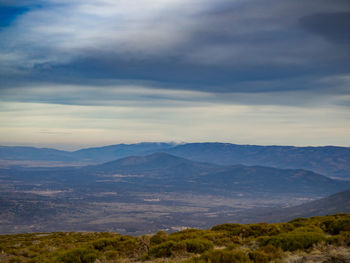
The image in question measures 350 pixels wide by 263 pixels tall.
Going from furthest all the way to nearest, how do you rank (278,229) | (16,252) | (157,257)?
(16,252), (278,229), (157,257)

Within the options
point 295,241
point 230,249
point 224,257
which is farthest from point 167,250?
point 295,241

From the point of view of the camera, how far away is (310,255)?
42.2 ft

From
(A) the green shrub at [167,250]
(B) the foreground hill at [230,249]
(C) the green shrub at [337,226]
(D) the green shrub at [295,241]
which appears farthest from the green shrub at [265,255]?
(C) the green shrub at [337,226]

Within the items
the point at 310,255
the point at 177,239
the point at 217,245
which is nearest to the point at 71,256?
the point at 177,239

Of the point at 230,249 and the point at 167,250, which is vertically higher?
the point at 230,249

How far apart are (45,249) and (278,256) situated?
17944 millimetres

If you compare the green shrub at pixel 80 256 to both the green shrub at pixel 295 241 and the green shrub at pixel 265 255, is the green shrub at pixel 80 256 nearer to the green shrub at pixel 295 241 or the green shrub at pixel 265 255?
the green shrub at pixel 265 255

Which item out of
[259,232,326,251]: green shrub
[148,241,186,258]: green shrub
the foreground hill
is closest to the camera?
the foreground hill

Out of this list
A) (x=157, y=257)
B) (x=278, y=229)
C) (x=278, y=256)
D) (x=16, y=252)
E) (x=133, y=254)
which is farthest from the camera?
(x=16, y=252)

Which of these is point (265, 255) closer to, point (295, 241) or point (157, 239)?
point (295, 241)

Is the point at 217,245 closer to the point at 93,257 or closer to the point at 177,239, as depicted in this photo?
the point at 177,239

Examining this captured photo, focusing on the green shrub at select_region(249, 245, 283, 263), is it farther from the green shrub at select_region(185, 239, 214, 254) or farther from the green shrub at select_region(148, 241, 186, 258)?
the green shrub at select_region(148, 241, 186, 258)

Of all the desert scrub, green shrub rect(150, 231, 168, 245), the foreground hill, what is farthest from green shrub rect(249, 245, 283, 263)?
green shrub rect(150, 231, 168, 245)

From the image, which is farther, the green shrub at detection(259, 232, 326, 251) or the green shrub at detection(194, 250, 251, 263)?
the green shrub at detection(259, 232, 326, 251)
